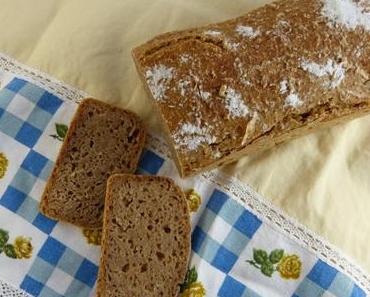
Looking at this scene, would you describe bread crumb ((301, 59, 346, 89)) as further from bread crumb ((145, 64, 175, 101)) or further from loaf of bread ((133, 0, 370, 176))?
bread crumb ((145, 64, 175, 101))

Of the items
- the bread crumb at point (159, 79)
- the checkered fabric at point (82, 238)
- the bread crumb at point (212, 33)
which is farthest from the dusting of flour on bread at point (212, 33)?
the checkered fabric at point (82, 238)

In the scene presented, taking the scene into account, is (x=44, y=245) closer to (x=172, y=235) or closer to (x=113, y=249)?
(x=113, y=249)

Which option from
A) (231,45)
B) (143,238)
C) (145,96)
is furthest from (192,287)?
(231,45)

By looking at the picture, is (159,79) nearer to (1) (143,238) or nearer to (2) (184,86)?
(2) (184,86)

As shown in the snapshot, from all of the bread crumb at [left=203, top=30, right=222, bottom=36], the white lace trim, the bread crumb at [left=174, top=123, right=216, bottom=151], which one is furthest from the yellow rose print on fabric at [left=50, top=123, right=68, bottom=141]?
the bread crumb at [left=203, top=30, right=222, bottom=36]

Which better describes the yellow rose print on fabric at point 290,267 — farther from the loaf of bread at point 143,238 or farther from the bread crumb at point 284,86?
the bread crumb at point 284,86

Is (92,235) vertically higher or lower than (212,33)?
lower
